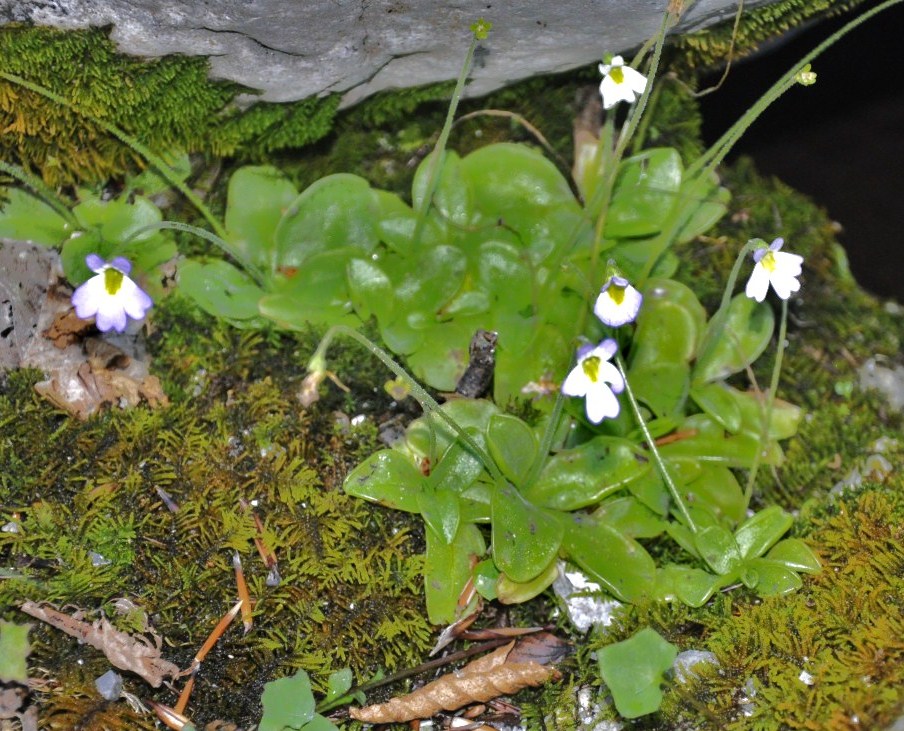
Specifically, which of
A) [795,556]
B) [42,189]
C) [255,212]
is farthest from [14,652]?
[795,556]

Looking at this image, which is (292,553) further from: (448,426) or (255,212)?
(255,212)

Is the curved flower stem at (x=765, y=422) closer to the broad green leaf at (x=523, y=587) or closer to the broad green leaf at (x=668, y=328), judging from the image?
the broad green leaf at (x=668, y=328)

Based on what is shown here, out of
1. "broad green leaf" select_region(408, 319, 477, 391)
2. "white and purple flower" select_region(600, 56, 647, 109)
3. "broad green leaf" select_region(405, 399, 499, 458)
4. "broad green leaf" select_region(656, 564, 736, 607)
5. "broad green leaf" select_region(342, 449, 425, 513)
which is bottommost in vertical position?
"broad green leaf" select_region(656, 564, 736, 607)

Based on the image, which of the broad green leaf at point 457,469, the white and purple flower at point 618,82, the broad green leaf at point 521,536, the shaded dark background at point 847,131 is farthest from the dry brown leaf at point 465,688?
the shaded dark background at point 847,131

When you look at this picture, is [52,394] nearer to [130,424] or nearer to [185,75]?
[130,424]

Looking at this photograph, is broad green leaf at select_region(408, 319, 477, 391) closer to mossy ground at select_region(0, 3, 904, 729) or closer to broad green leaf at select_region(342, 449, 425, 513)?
mossy ground at select_region(0, 3, 904, 729)

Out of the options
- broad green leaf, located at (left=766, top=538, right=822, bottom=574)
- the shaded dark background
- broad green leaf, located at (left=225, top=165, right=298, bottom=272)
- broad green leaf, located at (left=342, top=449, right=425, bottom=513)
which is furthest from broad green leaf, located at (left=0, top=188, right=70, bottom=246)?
the shaded dark background

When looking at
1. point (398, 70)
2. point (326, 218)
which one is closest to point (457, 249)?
point (326, 218)
